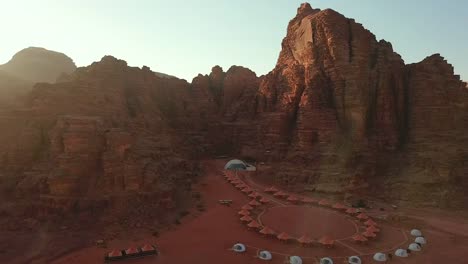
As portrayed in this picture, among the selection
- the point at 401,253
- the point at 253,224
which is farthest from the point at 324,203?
the point at 401,253

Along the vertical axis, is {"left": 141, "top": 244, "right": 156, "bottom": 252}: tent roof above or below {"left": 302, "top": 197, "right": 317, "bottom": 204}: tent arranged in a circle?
below

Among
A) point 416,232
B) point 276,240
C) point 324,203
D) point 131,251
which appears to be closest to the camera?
point 131,251

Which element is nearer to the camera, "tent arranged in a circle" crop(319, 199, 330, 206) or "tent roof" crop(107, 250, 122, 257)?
"tent roof" crop(107, 250, 122, 257)

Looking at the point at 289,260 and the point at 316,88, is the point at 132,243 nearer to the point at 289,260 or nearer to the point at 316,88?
the point at 289,260

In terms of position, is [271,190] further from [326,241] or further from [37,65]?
[37,65]

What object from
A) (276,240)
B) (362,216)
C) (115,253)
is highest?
(362,216)

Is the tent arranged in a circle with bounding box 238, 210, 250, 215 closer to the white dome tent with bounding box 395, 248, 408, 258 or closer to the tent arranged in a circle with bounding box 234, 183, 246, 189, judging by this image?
the tent arranged in a circle with bounding box 234, 183, 246, 189

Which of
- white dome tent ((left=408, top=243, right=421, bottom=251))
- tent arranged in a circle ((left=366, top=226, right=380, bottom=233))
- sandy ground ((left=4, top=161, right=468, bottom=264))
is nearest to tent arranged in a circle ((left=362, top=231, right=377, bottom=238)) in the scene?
tent arranged in a circle ((left=366, top=226, right=380, bottom=233))
